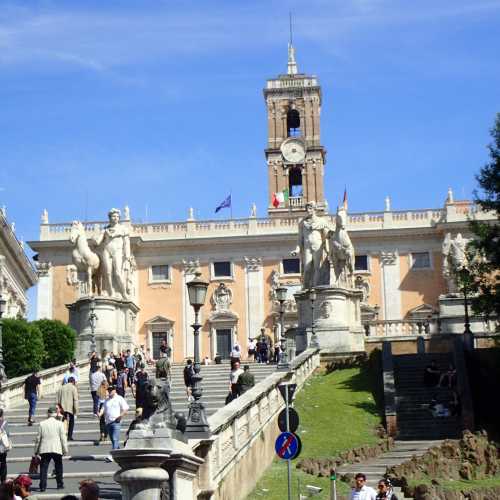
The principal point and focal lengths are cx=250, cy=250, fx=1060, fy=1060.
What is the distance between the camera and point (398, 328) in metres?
44.1

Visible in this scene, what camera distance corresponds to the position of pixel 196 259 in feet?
218

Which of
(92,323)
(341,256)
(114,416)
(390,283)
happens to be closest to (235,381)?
(114,416)

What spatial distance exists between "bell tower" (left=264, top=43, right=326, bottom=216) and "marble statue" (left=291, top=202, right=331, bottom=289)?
36271 mm

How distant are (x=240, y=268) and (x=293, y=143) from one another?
50.0 feet

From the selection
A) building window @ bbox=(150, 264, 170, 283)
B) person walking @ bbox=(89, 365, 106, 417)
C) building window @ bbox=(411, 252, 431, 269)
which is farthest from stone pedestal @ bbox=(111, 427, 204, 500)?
building window @ bbox=(150, 264, 170, 283)

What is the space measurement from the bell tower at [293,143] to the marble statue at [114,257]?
1440 inches

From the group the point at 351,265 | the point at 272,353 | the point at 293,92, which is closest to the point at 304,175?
the point at 293,92

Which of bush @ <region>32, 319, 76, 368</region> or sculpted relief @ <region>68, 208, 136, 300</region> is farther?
bush @ <region>32, 319, 76, 368</region>

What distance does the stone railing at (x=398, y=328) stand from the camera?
41.6 metres

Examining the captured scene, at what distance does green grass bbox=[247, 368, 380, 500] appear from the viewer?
66.0 ft

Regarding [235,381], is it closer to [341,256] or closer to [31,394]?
[31,394]

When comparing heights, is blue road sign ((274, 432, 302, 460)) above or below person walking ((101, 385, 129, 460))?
below

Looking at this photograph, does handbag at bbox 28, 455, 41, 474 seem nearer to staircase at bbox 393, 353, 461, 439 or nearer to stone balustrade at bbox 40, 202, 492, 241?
staircase at bbox 393, 353, 461, 439

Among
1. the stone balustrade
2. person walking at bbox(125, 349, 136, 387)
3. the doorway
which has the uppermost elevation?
the stone balustrade
